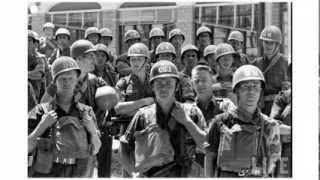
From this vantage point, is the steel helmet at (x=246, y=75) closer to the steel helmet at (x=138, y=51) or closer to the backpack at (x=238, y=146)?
the backpack at (x=238, y=146)

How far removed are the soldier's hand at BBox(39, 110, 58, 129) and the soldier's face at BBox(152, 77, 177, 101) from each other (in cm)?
113

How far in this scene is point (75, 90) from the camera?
7016 millimetres

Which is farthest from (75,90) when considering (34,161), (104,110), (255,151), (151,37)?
(151,37)

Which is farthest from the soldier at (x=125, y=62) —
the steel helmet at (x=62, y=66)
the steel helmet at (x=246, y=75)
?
the steel helmet at (x=246, y=75)

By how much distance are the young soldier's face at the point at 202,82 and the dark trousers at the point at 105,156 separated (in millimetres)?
1360

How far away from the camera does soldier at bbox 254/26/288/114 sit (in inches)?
318

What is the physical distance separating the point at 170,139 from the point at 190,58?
295 cm

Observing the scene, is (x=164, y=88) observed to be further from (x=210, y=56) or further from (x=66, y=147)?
(x=210, y=56)

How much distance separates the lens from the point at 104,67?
8594 mm

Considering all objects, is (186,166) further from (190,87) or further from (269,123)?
(190,87)

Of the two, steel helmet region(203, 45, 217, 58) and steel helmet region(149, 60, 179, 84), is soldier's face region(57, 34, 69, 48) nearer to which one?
steel helmet region(203, 45, 217, 58)

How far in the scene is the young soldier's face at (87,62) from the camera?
759 centimetres

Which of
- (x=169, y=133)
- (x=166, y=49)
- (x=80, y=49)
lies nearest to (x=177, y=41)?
(x=166, y=49)

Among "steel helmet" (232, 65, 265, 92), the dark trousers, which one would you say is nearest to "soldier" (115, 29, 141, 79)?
the dark trousers
